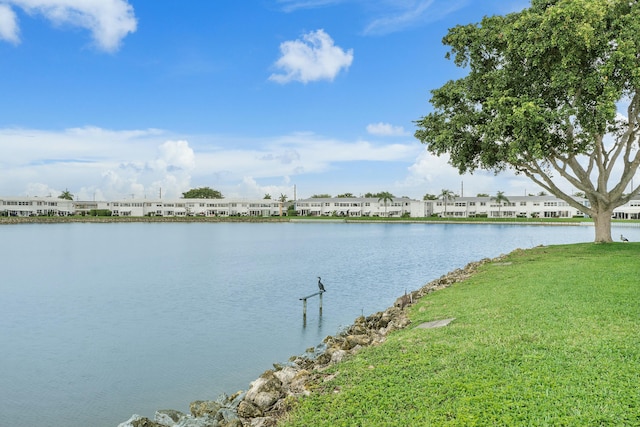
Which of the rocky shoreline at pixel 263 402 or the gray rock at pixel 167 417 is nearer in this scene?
the rocky shoreline at pixel 263 402

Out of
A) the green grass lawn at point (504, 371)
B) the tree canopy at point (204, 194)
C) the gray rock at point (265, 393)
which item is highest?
the tree canopy at point (204, 194)

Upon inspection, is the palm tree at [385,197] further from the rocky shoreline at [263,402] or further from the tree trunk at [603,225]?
the rocky shoreline at [263,402]

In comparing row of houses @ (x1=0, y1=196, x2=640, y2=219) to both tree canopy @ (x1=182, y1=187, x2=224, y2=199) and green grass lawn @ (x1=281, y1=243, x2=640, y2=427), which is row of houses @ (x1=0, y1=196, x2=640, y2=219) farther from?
green grass lawn @ (x1=281, y1=243, x2=640, y2=427)

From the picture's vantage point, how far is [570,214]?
125438mm

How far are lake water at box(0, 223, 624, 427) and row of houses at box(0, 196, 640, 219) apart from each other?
98.8 m

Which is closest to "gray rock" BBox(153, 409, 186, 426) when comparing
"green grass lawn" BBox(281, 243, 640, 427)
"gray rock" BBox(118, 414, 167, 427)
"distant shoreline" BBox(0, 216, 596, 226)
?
"gray rock" BBox(118, 414, 167, 427)

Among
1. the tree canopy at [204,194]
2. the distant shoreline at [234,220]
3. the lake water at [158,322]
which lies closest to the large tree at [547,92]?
the lake water at [158,322]

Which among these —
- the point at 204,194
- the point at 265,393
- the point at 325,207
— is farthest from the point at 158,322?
the point at 204,194

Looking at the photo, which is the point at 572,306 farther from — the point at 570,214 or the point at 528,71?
the point at 570,214

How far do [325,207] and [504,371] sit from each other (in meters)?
140

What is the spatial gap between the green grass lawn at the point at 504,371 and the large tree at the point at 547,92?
11.4 metres

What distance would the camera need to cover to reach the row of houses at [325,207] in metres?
128

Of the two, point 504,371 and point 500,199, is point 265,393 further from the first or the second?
point 500,199

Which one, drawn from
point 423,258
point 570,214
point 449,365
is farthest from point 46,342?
point 570,214
